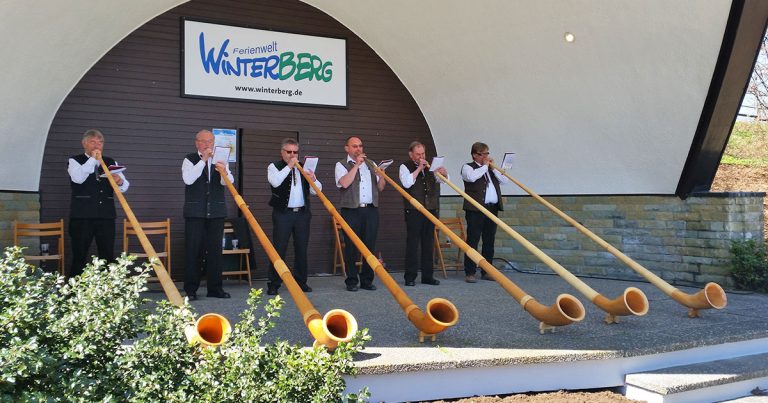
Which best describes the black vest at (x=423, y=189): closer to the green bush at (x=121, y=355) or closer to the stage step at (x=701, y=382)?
the stage step at (x=701, y=382)

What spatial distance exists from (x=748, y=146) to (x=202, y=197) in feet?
35.4

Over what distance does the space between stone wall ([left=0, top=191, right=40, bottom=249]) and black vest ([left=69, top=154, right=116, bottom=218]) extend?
0.88 meters

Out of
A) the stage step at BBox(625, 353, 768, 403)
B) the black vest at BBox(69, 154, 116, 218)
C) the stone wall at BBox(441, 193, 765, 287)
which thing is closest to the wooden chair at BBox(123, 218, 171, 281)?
the black vest at BBox(69, 154, 116, 218)

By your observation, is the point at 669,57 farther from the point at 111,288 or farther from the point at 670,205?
the point at 111,288

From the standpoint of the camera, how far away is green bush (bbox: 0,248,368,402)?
2400mm

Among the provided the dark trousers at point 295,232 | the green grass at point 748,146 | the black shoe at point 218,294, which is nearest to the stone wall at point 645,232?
the dark trousers at point 295,232

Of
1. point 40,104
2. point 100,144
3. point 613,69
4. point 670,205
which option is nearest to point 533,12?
point 613,69

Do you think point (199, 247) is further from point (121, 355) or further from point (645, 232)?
point (645, 232)

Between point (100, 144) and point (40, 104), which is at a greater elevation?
point (40, 104)

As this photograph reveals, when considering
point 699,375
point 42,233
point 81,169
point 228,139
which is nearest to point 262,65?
point 228,139

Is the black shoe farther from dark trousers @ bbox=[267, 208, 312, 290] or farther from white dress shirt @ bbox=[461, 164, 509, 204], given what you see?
white dress shirt @ bbox=[461, 164, 509, 204]

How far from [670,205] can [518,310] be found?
265 cm

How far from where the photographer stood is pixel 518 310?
200 inches

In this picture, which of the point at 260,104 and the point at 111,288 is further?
the point at 260,104
